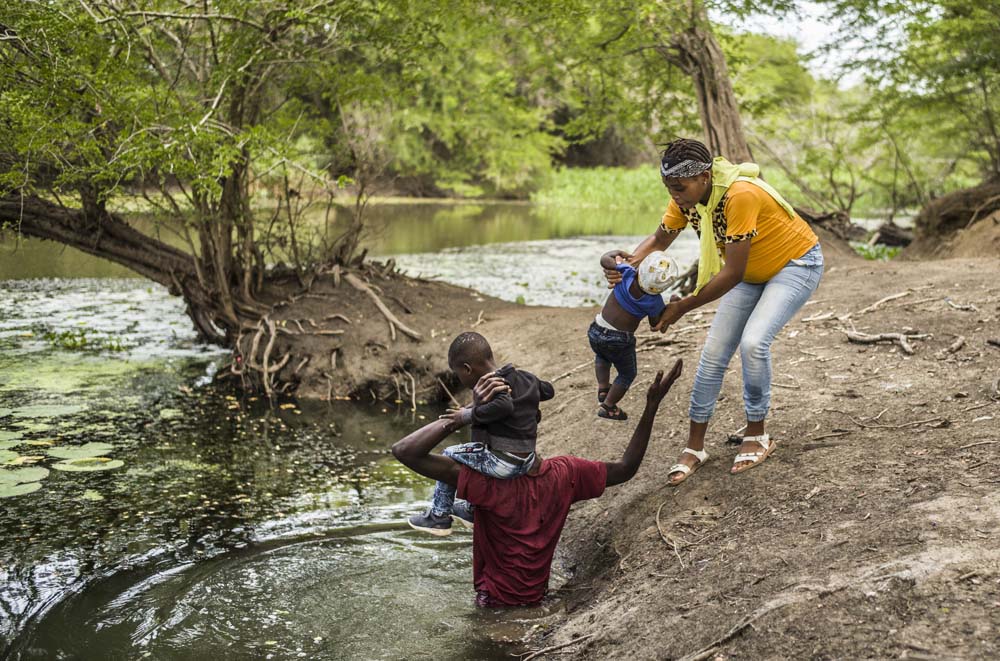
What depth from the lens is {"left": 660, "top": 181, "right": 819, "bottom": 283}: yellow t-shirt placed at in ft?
Answer: 15.8

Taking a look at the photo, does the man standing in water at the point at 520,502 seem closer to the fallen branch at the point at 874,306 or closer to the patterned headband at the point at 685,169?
the patterned headband at the point at 685,169

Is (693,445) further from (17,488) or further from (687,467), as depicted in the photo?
(17,488)

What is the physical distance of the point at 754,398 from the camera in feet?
17.6

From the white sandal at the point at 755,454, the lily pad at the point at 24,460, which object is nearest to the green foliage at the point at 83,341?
the lily pad at the point at 24,460

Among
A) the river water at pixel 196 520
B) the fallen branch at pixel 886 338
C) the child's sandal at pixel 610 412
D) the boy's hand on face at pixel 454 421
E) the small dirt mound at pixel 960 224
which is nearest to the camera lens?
the boy's hand on face at pixel 454 421

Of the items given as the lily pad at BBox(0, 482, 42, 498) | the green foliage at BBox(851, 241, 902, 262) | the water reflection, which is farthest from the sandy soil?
the green foliage at BBox(851, 241, 902, 262)

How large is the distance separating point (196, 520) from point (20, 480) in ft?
5.21

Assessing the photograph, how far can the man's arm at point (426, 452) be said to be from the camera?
15.4 feet

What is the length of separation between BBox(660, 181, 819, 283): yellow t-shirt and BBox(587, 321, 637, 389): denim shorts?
29.6 inches

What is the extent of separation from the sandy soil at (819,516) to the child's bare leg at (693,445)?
10 centimetres

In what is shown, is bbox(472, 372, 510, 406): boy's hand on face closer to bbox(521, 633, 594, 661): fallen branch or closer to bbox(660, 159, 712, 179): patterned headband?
bbox(521, 633, 594, 661): fallen branch

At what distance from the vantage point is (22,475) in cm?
740

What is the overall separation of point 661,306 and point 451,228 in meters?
22.5

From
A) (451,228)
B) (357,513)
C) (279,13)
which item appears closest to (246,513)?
(357,513)
